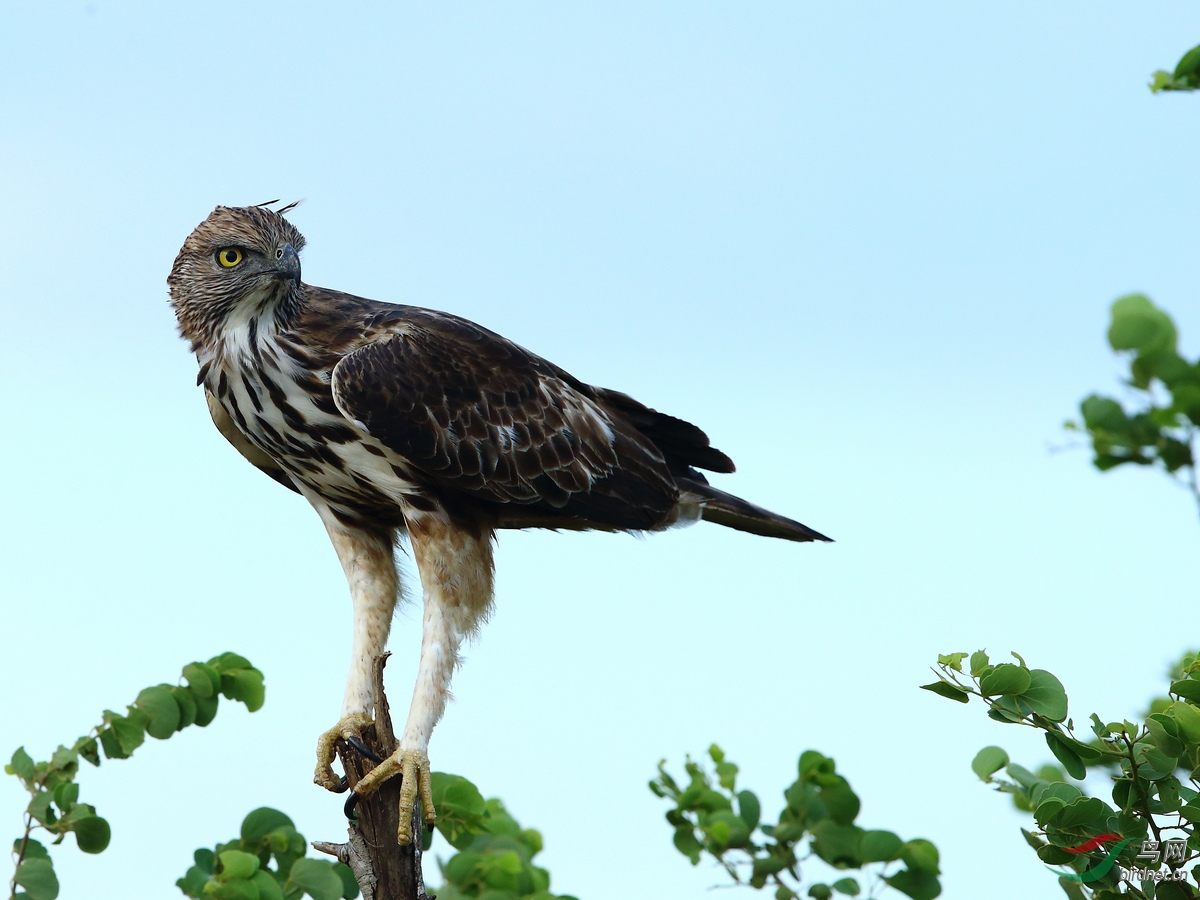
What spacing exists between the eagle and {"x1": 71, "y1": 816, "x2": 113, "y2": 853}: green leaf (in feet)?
3.83

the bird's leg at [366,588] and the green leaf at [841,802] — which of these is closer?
the green leaf at [841,802]

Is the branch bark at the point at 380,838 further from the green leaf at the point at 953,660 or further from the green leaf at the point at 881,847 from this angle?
the green leaf at the point at 953,660

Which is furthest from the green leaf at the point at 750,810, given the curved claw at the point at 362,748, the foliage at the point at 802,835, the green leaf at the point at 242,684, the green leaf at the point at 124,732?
the green leaf at the point at 124,732

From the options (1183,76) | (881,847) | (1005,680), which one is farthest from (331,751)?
(1183,76)

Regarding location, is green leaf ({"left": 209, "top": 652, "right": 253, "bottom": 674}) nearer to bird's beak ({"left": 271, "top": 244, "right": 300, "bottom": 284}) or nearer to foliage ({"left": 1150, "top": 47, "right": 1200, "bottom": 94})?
bird's beak ({"left": 271, "top": 244, "right": 300, "bottom": 284})

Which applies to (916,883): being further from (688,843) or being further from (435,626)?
(435,626)

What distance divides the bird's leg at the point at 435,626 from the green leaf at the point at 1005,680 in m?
2.59

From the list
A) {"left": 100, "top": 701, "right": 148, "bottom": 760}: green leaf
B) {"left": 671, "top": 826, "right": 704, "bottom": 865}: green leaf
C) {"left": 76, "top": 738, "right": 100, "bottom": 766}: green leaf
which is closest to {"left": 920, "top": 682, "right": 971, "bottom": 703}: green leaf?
{"left": 671, "top": 826, "right": 704, "bottom": 865}: green leaf

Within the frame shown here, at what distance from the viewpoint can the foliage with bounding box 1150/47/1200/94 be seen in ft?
14.1

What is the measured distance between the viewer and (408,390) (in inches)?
212

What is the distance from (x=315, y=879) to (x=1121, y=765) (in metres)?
3.03

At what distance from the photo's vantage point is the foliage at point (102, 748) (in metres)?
4.20

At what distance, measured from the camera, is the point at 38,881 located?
13.5 feet

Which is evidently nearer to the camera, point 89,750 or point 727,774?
point 89,750
